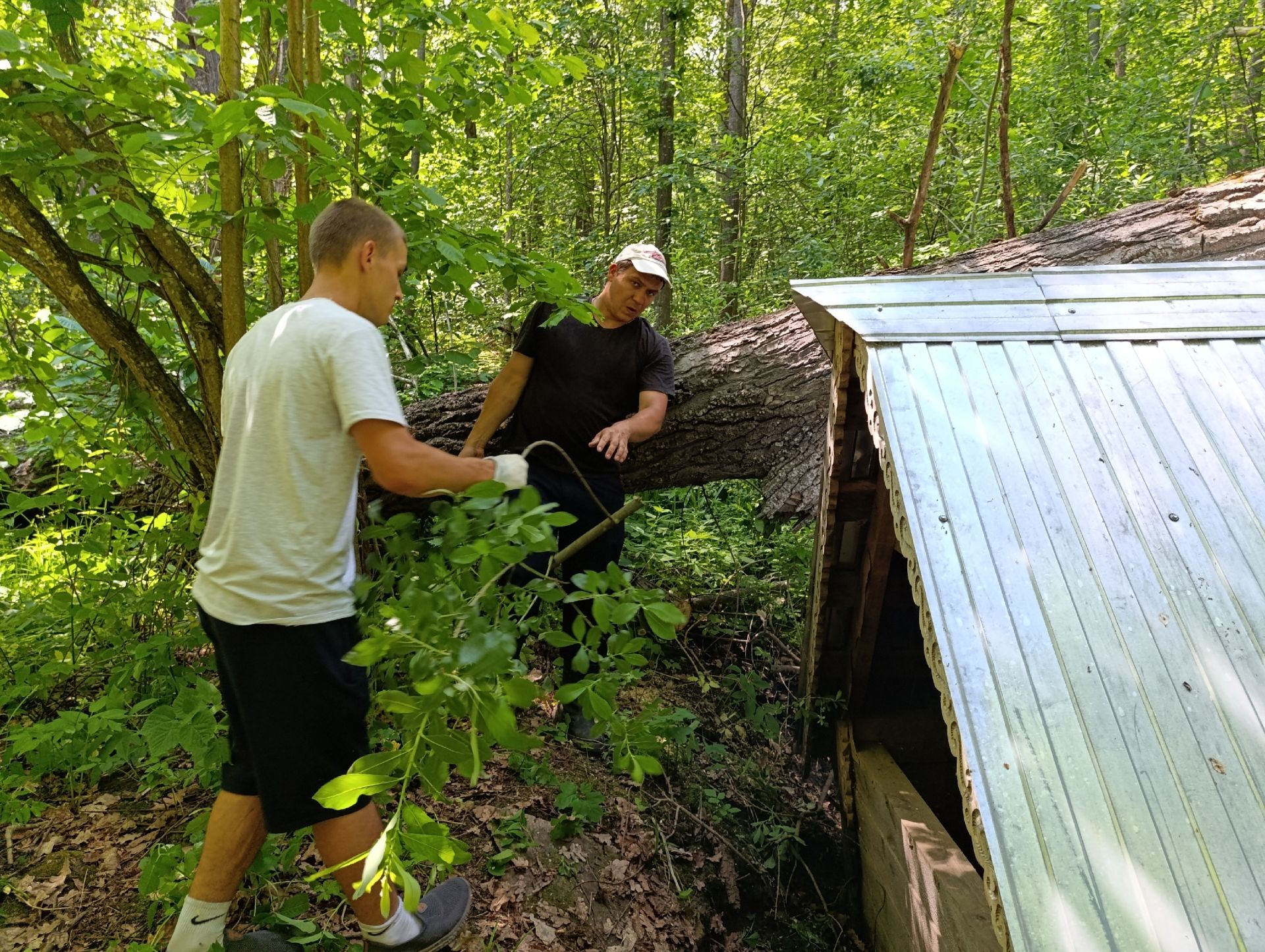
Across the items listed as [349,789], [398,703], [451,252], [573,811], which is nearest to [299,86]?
[451,252]

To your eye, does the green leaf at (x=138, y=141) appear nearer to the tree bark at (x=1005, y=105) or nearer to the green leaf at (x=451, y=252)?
the green leaf at (x=451, y=252)

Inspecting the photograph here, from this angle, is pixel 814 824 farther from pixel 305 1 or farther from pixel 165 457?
pixel 305 1

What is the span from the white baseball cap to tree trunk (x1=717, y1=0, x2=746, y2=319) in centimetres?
586

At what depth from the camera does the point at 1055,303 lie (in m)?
2.29

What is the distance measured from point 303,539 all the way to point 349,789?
706 millimetres

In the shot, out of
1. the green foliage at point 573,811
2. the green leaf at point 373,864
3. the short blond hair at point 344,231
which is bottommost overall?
the green foliage at point 573,811

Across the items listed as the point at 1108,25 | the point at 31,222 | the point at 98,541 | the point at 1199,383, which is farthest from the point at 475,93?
the point at 1108,25

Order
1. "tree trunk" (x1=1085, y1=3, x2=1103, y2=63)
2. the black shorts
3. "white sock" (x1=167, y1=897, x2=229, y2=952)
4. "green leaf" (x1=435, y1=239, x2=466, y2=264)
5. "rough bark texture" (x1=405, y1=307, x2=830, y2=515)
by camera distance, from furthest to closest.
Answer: "tree trunk" (x1=1085, y1=3, x2=1103, y2=63) < "rough bark texture" (x1=405, y1=307, x2=830, y2=515) < "green leaf" (x1=435, y1=239, x2=466, y2=264) < "white sock" (x1=167, y1=897, x2=229, y2=952) < the black shorts

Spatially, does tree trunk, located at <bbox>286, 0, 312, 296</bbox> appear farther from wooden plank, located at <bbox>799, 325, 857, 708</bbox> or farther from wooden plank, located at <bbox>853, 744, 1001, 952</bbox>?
wooden plank, located at <bbox>853, 744, 1001, 952</bbox>

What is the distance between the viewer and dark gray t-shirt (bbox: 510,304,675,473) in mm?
3197

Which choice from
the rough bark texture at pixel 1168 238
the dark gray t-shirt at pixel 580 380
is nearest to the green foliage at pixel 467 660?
the dark gray t-shirt at pixel 580 380

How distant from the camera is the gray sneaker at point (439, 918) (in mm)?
2057

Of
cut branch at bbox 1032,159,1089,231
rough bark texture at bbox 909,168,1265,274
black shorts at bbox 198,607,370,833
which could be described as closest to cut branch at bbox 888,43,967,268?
rough bark texture at bbox 909,168,1265,274

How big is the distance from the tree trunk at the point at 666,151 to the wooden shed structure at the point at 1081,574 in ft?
18.3
